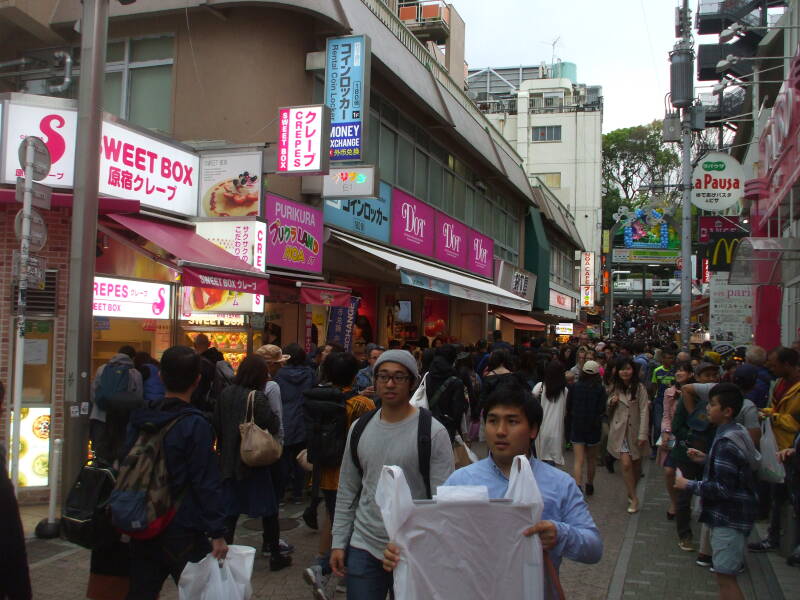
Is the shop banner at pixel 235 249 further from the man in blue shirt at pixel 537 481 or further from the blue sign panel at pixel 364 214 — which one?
the man in blue shirt at pixel 537 481

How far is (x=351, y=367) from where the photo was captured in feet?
19.5

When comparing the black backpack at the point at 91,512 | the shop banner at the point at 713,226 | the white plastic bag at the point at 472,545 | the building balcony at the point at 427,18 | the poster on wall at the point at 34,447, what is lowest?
the poster on wall at the point at 34,447

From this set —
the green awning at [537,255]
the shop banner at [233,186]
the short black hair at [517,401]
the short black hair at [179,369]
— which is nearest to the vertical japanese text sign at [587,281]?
the green awning at [537,255]

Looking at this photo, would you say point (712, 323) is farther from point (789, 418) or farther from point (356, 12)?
point (789, 418)

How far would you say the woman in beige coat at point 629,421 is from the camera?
28.9ft

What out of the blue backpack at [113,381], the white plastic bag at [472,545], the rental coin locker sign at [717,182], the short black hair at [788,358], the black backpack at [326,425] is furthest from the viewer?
the rental coin locker sign at [717,182]

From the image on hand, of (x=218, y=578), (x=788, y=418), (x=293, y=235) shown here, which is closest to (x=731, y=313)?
(x=293, y=235)

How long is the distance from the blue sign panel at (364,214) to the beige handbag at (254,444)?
8.26 m

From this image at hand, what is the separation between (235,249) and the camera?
11.0m

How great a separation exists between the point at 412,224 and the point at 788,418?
11.9 metres

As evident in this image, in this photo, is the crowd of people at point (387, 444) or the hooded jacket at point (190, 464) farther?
the hooded jacket at point (190, 464)

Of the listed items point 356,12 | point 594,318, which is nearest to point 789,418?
point 356,12

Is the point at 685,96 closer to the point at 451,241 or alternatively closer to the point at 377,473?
the point at 451,241

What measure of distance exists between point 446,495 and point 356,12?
12.6 metres
